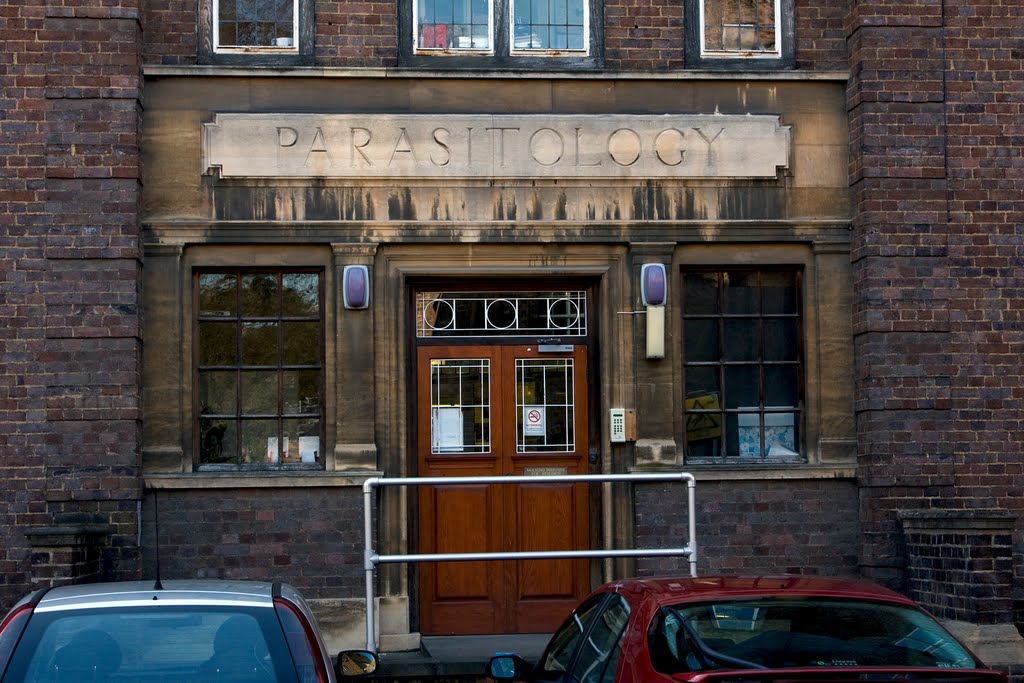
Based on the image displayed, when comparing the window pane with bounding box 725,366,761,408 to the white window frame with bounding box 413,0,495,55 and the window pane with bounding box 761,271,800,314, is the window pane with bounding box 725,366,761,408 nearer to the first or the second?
the window pane with bounding box 761,271,800,314

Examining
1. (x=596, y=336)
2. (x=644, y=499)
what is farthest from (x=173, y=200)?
(x=644, y=499)

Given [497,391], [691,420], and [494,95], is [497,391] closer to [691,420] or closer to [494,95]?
[691,420]

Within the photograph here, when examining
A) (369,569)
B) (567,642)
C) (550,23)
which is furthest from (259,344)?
(567,642)

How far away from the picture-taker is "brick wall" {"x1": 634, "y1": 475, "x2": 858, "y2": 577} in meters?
12.1

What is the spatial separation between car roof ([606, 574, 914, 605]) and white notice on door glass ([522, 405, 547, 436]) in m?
5.87

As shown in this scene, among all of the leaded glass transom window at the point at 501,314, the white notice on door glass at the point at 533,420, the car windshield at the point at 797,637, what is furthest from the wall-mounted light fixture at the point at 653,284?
the car windshield at the point at 797,637

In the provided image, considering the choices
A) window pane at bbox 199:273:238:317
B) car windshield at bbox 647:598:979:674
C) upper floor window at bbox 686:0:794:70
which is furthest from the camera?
upper floor window at bbox 686:0:794:70

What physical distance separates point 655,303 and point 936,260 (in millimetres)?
2391

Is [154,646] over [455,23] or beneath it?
beneath

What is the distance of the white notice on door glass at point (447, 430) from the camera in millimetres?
12414

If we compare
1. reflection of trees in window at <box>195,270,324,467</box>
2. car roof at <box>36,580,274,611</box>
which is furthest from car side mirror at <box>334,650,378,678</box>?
reflection of trees in window at <box>195,270,324,467</box>

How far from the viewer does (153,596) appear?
5.61 meters

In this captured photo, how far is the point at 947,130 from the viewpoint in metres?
12.4

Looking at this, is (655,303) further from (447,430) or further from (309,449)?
(309,449)
